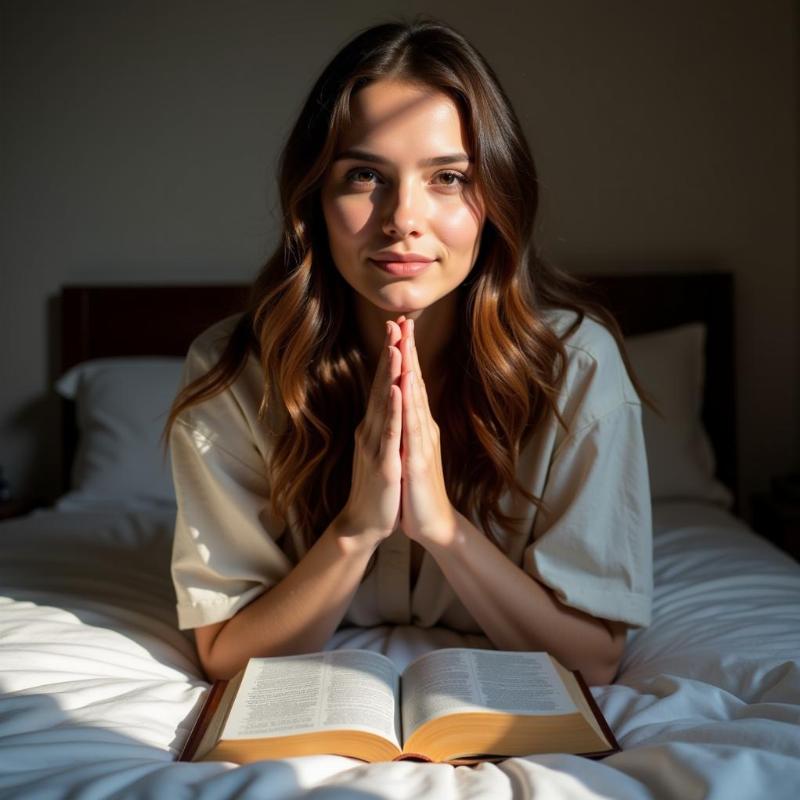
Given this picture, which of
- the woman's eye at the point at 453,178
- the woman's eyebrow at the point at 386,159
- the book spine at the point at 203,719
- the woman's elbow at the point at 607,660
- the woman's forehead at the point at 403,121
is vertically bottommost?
the woman's elbow at the point at 607,660

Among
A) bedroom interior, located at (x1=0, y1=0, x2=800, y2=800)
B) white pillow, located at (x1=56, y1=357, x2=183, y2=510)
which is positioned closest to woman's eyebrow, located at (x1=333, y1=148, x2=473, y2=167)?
bedroom interior, located at (x1=0, y1=0, x2=800, y2=800)

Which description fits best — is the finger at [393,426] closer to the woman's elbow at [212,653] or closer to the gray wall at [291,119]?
the woman's elbow at [212,653]

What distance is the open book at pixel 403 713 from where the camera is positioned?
99cm

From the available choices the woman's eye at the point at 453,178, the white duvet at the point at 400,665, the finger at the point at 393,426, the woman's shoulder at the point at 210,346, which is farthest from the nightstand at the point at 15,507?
the woman's eye at the point at 453,178

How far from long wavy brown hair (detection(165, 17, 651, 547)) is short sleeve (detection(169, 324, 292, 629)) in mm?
32

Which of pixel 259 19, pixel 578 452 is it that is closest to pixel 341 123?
pixel 578 452

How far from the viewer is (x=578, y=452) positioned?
4.54 ft

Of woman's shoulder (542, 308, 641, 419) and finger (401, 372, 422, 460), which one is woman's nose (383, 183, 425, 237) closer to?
finger (401, 372, 422, 460)

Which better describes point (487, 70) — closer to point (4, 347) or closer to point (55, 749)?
point (55, 749)

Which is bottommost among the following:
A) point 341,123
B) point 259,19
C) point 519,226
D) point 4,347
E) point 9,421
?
point 9,421

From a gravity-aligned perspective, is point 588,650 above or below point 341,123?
below

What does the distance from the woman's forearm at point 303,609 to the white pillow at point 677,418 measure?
1.12m

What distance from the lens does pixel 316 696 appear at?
1069 millimetres

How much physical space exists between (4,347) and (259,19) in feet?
4.06
